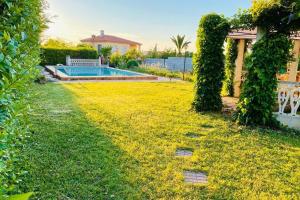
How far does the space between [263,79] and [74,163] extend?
524cm

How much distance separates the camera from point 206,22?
27.4 ft

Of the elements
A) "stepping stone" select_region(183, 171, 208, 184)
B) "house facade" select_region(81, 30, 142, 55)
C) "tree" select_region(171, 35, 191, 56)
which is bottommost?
"stepping stone" select_region(183, 171, 208, 184)

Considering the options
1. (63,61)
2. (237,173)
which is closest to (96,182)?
(237,173)

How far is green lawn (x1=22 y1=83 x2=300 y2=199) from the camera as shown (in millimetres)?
3684

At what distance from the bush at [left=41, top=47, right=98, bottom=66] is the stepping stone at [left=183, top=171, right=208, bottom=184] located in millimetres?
25240

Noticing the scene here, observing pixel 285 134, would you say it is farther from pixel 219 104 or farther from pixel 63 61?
pixel 63 61

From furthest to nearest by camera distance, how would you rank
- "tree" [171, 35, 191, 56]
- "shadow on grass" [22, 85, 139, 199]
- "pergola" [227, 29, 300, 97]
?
"tree" [171, 35, 191, 56]
"pergola" [227, 29, 300, 97]
"shadow on grass" [22, 85, 139, 199]

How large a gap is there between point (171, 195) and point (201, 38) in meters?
6.19

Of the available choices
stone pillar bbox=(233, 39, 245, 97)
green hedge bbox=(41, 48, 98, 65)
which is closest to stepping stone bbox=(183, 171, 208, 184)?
stone pillar bbox=(233, 39, 245, 97)

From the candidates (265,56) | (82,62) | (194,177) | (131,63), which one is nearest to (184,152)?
(194,177)

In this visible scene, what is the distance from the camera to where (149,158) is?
4.75 m

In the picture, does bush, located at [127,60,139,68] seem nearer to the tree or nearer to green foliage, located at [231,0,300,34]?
the tree

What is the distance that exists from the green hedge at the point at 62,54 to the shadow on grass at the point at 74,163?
22.2 m

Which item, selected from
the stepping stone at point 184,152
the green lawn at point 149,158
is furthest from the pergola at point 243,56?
the stepping stone at point 184,152
